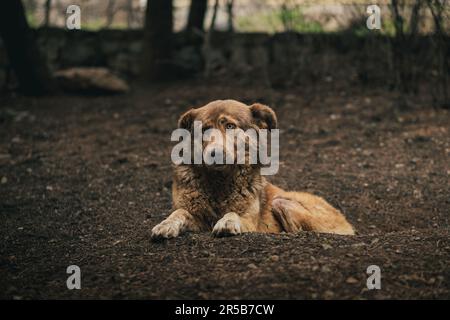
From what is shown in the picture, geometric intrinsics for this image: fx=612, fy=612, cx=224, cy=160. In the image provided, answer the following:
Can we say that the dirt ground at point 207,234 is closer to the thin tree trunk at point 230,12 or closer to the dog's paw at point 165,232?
the dog's paw at point 165,232

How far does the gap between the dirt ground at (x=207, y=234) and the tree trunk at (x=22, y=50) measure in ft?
1.24

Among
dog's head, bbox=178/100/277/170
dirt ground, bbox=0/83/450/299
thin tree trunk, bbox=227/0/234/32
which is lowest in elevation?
dirt ground, bbox=0/83/450/299

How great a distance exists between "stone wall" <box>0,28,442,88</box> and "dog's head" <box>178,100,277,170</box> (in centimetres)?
749

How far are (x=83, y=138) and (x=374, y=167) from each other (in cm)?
519

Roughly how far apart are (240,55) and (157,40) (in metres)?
2.43

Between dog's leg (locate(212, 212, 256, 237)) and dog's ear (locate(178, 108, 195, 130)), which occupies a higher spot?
dog's ear (locate(178, 108, 195, 130))

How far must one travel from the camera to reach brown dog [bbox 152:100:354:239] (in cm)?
568

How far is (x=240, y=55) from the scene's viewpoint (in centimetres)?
1503

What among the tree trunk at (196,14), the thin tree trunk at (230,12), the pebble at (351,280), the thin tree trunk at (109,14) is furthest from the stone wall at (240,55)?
the pebble at (351,280)

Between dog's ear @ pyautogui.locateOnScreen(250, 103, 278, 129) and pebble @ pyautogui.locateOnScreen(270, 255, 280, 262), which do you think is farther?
dog's ear @ pyautogui.locateOnScreen(250, 103, 278, 129)

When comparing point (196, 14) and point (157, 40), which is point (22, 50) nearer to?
point (157, 40)

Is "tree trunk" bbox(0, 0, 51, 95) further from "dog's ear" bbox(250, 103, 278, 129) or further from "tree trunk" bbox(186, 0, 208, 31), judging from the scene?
"dog's ear" bbox(250, 103, 278, 129)

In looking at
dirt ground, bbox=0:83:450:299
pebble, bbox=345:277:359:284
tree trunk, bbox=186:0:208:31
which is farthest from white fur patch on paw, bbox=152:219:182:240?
tree trunk, bbox=186:0:208:31
